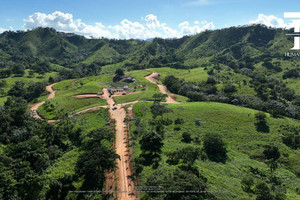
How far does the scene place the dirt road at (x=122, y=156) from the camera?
37006mm

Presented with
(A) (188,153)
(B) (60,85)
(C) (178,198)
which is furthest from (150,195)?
(B) (60,85)

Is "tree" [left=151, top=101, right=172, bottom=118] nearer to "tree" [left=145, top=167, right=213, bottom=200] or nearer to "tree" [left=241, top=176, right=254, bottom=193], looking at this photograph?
"tree" [left=145, top=167, right=213, bottom=200]

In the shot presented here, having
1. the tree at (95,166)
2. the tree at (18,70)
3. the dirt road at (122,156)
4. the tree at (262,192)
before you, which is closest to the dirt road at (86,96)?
the dirt road at (122,156)

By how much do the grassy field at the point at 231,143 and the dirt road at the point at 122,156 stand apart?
3391 millimetres

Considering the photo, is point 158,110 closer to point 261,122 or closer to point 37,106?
point 261,122

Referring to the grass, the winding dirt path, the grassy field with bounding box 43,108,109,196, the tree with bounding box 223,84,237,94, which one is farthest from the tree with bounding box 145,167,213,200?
the tree with bounding box 223,84,237,94

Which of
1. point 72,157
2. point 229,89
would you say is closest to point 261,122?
point 229,89

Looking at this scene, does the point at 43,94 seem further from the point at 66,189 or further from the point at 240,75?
the point at 240,75

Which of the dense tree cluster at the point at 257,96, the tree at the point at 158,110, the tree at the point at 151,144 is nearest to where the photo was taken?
the tree at the point at 151,144

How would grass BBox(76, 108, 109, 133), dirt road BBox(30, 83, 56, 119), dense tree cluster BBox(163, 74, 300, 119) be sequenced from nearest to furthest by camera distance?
grass BBox(76, 108, 109, 133)
dirt road BBox(30, 83, 56, 119)
dense tree cluster BBox(163, 74, 300, 119)

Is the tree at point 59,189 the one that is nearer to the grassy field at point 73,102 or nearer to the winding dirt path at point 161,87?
the grassy field at point 73,102

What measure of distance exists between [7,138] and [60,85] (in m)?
87.0

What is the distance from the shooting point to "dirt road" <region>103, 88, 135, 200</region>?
37.0 metres

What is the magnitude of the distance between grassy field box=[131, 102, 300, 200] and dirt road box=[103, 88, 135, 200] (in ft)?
11.1
